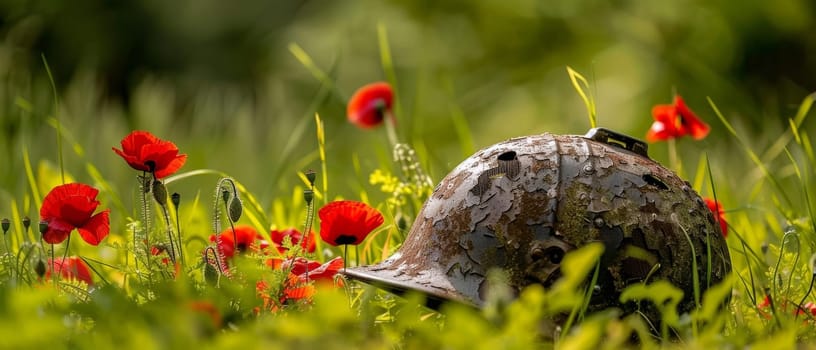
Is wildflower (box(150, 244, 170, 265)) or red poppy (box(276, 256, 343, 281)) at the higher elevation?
wildflower (box(150, 244, 170, 265))

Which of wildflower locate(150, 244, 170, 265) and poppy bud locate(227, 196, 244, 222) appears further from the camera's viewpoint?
wildflower locate(150, 244, 170, 265)

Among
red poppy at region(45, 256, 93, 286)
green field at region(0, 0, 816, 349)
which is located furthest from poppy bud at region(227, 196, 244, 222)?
red poppy at region(45, 256, 93, 286)

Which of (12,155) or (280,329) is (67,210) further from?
(12,155)

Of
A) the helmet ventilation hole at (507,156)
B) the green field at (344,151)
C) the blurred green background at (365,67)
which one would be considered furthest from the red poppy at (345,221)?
the blurred green background at (365,67)

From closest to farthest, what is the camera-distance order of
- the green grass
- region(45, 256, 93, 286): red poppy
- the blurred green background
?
the green grass → region(45, 256, 93, 286): red poppy → the blurred green background

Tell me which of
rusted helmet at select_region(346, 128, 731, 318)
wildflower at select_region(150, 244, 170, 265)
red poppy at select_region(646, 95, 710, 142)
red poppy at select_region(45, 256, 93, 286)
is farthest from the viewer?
red poppy at select_region(646, 95, 710, 142)

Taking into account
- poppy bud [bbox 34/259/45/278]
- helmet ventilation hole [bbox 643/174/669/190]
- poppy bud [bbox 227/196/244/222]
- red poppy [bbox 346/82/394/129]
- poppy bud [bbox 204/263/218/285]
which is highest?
red poppy [bbox 346/82/394/129]

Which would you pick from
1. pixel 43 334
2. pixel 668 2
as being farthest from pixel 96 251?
pixel 668 2

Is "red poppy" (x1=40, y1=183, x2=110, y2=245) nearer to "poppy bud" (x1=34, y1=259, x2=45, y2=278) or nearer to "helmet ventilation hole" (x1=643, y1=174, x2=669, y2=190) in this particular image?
"poppy bud" (x1=34, y1=259, x2=45, y2=278)
